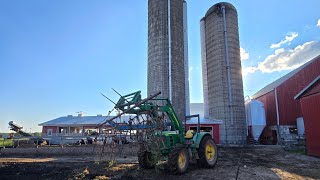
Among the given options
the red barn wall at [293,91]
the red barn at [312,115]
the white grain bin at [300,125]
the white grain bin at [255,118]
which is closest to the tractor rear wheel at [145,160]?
the red barn at [312,115]

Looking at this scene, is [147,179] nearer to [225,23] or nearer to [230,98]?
[230,98]

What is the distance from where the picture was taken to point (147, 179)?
968 centimetres

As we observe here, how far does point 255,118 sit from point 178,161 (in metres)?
23.5

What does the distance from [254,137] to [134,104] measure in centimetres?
2449

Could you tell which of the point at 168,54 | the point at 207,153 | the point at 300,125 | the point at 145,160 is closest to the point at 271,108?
the point at 300,125

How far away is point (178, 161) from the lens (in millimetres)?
10328

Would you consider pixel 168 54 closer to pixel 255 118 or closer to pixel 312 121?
pixel 255 118

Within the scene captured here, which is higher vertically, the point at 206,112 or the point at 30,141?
the point at 206,112

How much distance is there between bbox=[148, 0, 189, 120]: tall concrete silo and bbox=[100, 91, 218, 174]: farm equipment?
15.7m

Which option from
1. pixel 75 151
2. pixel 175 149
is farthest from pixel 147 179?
pixel 75 151

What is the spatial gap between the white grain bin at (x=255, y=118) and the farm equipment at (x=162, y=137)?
69.0 ft

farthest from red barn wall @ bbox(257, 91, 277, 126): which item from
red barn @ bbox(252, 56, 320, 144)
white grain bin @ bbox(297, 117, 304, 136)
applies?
white grain bin @ bbox(297, 117, 304, 136)

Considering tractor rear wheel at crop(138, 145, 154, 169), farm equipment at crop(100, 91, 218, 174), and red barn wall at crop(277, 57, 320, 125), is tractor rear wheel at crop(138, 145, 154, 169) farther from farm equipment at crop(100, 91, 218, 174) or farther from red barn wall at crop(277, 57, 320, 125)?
red barn wall at crop(277, 57, 320, 125)

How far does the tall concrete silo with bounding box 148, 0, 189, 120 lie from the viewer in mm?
27859
